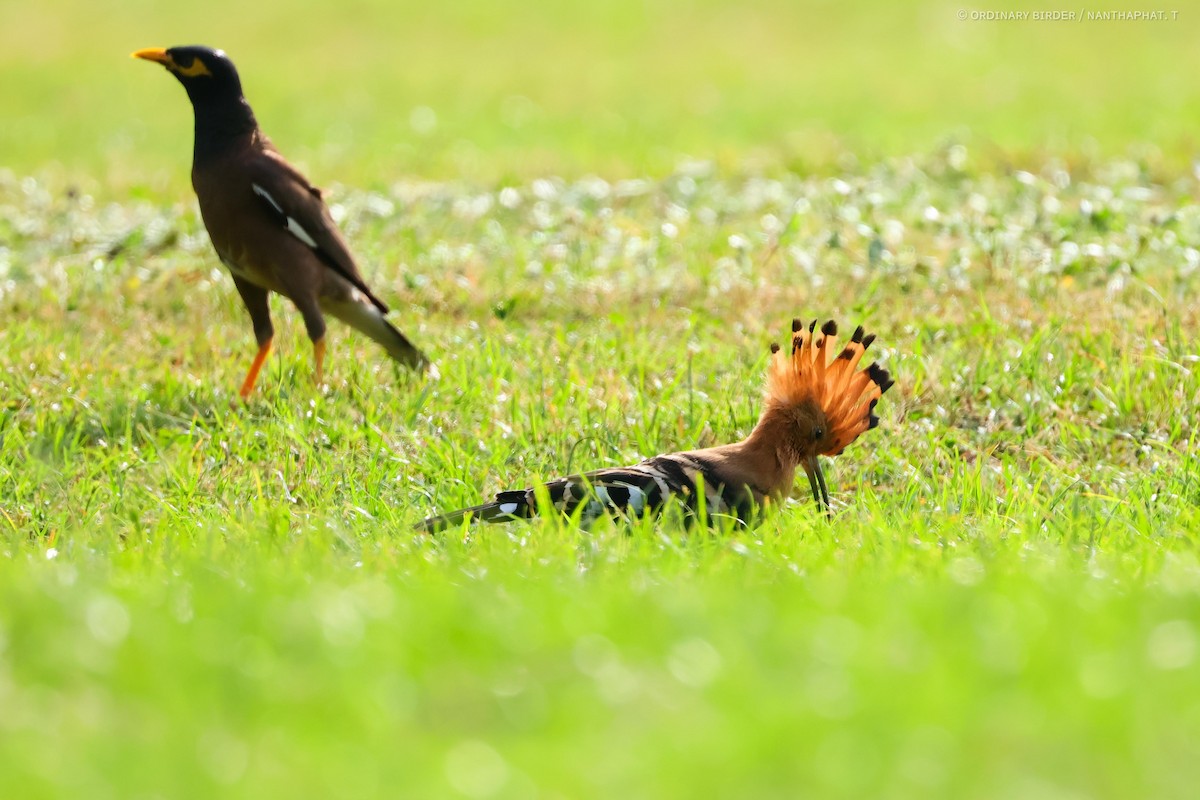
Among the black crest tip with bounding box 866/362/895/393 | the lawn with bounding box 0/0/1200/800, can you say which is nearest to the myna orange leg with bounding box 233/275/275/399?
the lawn with bounding box 0/0/1200/800

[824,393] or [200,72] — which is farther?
[200,72]

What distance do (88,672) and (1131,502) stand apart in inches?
148

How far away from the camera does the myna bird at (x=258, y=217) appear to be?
766 cm

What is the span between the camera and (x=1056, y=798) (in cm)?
266

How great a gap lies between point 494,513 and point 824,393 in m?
1.22

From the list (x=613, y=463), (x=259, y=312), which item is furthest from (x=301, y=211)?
(x=613, y=463)

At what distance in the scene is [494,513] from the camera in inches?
211

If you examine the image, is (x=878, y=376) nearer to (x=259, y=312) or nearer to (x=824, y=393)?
(x=824, y=393)

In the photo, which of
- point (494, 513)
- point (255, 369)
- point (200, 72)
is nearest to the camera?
point (494, 513)

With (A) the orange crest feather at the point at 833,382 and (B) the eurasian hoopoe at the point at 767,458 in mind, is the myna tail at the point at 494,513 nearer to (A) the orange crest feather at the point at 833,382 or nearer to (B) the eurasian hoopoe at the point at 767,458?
(B) the eurasian hoopoe at the point at 767,458

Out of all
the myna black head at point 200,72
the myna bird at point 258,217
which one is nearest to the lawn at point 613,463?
the myna bird at point 258,217

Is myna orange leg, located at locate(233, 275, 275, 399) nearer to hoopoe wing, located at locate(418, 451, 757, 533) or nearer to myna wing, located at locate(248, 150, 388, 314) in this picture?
myna wing, located at locate(248, 150, 388, 314)

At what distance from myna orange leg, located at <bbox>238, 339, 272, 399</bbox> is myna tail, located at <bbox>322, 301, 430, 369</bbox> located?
474 millimetres

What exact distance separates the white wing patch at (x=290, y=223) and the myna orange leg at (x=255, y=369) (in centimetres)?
54
